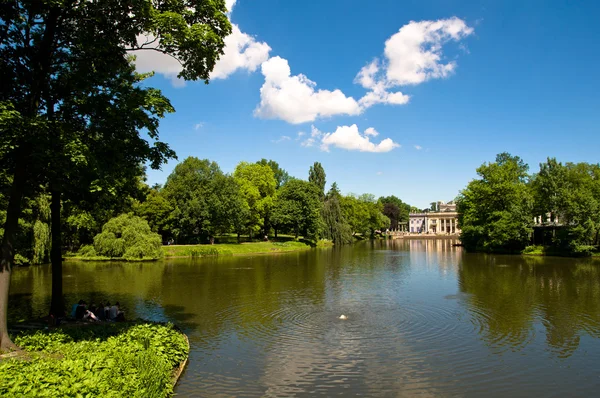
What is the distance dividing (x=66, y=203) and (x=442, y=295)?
25.5 metres

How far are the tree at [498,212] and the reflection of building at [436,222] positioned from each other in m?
92.4

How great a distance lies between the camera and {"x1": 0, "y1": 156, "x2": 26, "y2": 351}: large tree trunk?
12773 mm

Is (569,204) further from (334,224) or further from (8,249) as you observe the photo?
(8,249)

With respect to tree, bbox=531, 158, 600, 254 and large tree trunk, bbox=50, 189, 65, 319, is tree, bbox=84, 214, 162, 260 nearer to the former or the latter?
large tree trunk, bbox=50, 189, 65, 319

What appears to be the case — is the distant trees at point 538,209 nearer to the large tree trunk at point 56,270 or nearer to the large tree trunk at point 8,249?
the large tree trunk at point 56,270

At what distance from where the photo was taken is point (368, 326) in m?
21.7

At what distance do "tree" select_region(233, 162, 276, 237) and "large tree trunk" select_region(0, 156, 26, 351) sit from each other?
6265 centimetres

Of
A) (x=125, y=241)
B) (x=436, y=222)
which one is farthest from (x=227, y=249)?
(x=436, y=222)

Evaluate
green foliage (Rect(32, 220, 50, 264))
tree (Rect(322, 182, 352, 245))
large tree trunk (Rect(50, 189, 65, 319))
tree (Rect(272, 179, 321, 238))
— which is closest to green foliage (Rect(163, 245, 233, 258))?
green foliage (Rect(32, 220, 50, 264))

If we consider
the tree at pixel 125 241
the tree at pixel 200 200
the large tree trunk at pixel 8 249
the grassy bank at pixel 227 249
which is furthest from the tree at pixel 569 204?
the large tree trunk at pixel 8 249

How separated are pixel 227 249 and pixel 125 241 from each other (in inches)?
693

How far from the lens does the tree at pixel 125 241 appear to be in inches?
2090

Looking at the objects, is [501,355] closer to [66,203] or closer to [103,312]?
[103,312]

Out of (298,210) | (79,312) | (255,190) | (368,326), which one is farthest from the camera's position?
(255,190)
